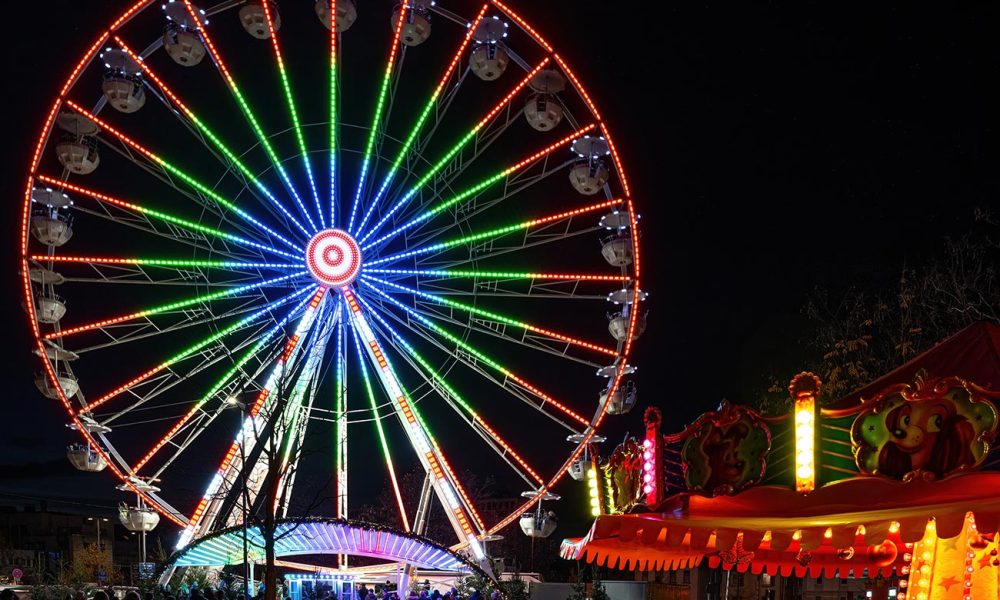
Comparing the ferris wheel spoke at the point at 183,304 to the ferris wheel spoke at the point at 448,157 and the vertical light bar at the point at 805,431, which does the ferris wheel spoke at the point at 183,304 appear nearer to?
the ferris wheel spoke at the point at 448,157

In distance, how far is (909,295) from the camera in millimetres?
19297

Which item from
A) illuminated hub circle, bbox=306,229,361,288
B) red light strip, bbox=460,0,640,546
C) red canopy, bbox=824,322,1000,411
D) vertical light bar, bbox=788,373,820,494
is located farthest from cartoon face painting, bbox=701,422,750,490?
illuminated hub circle, bbox=306,229,361,288

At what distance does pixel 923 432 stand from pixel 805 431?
936 millimetres

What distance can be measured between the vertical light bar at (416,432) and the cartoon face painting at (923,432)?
40.4 feet

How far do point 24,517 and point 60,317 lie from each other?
67069 millimetres

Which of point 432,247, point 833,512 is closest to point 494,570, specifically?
point 432,247

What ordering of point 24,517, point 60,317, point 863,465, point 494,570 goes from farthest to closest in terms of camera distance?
point 24,517
point 494,570
point 60,317
point 863,465

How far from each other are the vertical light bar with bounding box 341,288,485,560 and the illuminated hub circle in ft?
1.12

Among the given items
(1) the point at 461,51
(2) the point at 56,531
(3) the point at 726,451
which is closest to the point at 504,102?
(1) the point at 461,51

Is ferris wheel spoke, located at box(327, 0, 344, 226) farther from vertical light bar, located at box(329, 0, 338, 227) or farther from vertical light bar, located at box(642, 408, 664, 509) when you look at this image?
vertical light bar, located at box(642, 408, 664, 509)

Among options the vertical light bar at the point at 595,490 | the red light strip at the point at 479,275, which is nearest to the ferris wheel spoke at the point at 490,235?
the red light strip at the point at 479,275

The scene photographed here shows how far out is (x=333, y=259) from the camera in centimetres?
1917

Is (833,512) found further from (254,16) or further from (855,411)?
(254,16)

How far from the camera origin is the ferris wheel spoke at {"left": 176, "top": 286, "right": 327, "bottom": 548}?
61.8ft
